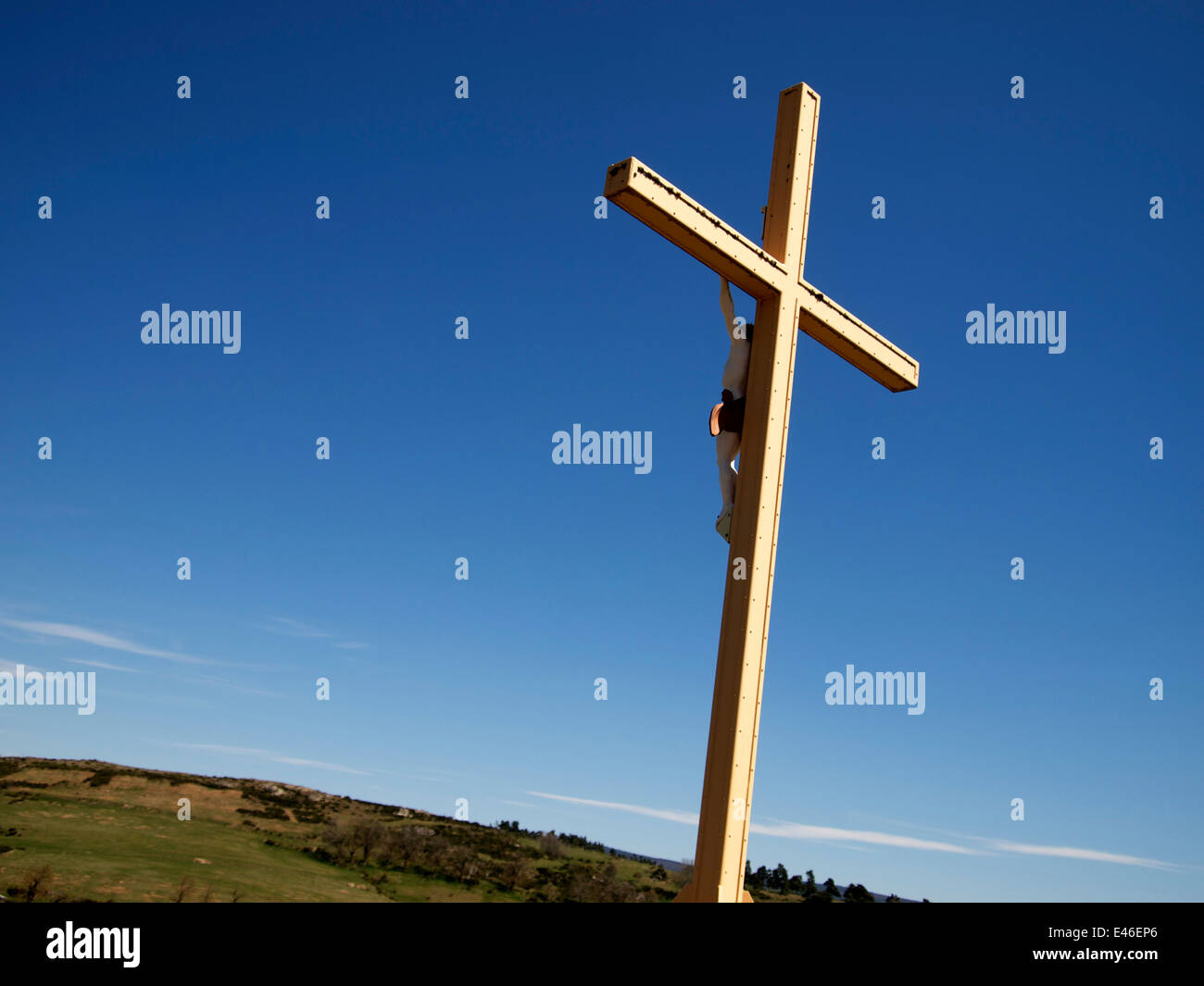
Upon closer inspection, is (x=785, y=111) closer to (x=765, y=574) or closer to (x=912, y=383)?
(x=912, y=383)

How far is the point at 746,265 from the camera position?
244 inches

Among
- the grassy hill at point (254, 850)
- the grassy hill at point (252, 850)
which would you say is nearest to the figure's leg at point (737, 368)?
the grassy hill at point (254, 850)

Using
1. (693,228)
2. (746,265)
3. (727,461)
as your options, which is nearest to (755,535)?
(727,461)

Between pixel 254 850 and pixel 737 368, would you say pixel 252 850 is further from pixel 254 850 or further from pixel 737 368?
pixel 737 368

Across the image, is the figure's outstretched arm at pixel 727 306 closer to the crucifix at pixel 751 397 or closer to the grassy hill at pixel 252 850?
the crucifix at pixel 751 397

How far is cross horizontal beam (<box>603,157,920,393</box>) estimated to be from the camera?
5520 millimetres

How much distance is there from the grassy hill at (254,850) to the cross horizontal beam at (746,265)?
6796 mm

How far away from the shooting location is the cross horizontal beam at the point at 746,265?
552 centimetres

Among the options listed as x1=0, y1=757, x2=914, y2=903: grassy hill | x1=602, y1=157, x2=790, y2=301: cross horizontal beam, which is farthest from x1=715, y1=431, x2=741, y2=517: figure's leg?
x1=0, y1=757, x2=914, y2=903: grassy hill

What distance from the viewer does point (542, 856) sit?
19984 mm
